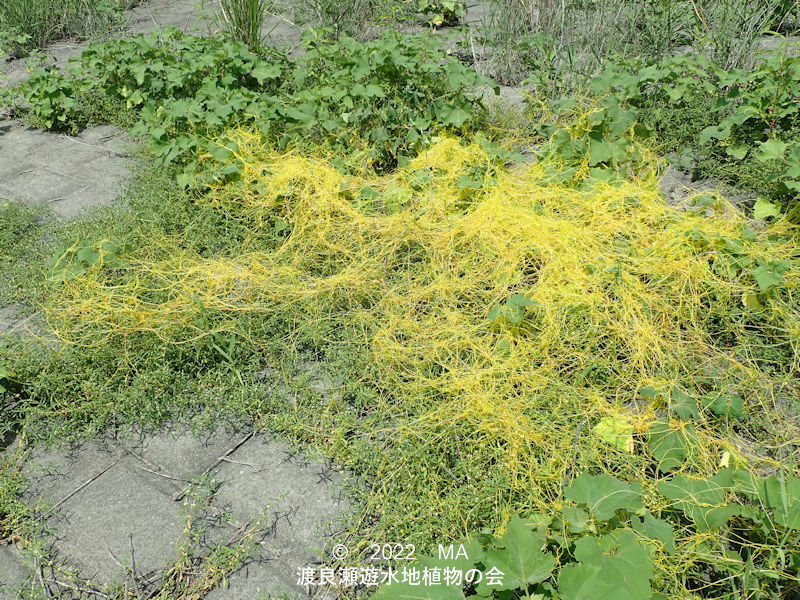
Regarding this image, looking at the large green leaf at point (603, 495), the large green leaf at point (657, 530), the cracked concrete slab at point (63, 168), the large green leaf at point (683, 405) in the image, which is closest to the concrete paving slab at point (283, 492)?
the large green leaf at point (603, 495)

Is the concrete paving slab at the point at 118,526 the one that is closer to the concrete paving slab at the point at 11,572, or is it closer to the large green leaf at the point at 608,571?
the concrete paving slab at the point at 11,572

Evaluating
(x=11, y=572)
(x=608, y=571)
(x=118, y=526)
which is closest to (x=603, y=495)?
(x=608, y=571)

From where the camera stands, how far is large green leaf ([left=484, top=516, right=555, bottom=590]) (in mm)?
1734

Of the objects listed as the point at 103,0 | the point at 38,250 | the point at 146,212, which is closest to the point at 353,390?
the point at 146,212

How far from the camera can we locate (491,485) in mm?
2238

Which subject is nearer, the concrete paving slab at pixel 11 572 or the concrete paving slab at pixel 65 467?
the concrete paving slab at pixel 11 572

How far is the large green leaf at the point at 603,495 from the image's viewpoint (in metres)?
1.94

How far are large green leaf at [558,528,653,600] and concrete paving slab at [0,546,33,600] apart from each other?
1.58 metres

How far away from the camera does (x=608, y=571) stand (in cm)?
167

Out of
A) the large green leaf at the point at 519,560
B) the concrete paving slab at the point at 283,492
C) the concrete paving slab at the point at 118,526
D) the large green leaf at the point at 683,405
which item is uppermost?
the large green leaf at the point at 519,560

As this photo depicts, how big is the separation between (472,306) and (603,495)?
1220 millimetres

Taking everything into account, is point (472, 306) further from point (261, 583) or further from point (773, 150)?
point (773, 150)

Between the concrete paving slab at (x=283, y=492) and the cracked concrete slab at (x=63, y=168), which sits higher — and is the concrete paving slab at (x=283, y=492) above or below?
below

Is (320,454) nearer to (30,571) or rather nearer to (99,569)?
(99,569)
